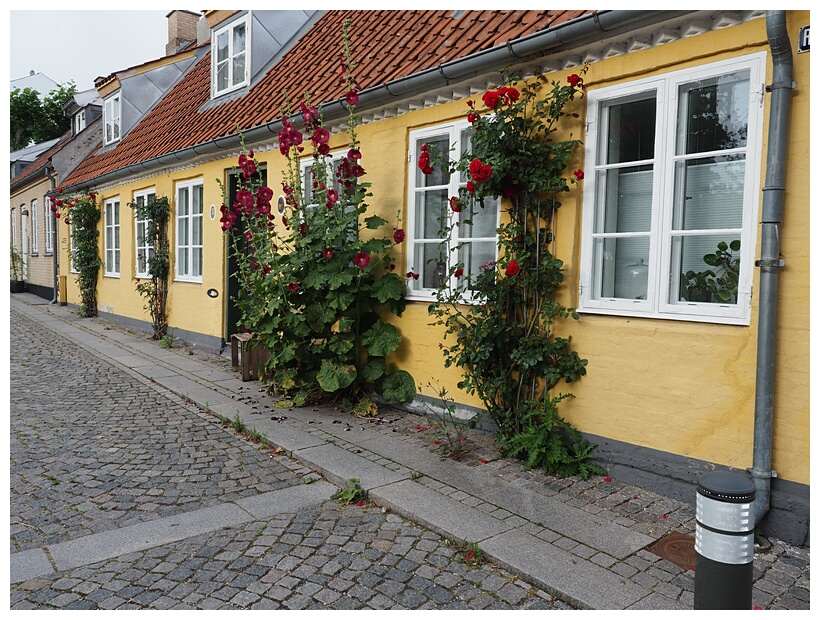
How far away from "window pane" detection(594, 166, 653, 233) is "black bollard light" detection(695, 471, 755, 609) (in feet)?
8.73

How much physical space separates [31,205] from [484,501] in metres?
24.7

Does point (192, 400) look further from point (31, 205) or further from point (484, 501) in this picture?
point (31, 205)

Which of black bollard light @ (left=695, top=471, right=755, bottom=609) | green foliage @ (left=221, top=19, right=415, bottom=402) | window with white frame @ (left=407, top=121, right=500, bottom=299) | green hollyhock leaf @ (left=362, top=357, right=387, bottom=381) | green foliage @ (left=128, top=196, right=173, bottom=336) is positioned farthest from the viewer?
green foliage @ (left=128, top=196, right=173, bottom=336)

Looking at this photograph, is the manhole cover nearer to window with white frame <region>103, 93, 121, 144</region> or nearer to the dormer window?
window with white frame <region>103, 93, 121, 144</region>

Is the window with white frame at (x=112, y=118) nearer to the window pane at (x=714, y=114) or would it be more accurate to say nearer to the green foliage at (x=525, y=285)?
the green foliage at (x=525, y=285)

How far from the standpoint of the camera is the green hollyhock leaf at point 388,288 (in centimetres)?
658

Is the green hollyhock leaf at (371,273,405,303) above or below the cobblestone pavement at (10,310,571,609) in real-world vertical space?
above

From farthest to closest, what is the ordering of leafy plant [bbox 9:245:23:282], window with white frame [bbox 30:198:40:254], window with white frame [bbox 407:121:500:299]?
leafy plant [bbox 9:245:23:282] < window with white frame [bbox 30:198:40:254] < window with white frame [bbox 407:121:500:299]

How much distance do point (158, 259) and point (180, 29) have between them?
993 cm

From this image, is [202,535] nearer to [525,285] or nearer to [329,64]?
[525,285]

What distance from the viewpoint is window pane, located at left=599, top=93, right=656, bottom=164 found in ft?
15.5

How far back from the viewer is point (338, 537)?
155 inches

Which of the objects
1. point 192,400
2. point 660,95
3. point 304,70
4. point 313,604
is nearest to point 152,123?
point 304,70

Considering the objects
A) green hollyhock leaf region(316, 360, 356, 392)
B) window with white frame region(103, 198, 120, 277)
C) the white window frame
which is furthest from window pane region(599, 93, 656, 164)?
window with white frame region(103, 198, 120, 277)
